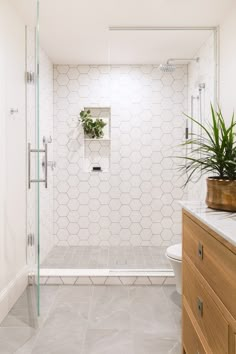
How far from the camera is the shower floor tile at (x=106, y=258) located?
11.1 ft

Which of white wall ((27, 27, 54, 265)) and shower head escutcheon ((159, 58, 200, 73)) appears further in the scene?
shower head escutcheon ((159, 58, 200, 73))

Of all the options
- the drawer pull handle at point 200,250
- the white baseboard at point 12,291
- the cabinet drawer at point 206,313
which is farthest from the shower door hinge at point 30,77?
the drawer pull handle at point 200,250

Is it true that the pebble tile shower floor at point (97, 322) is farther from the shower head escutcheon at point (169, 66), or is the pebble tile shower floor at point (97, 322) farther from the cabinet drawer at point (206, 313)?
the shower head escutcheon at point (169, 66)

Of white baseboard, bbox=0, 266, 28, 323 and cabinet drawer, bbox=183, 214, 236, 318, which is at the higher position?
cabinet drawer, bbox=183, 214, 236, 318

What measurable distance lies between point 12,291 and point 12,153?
3.47ft

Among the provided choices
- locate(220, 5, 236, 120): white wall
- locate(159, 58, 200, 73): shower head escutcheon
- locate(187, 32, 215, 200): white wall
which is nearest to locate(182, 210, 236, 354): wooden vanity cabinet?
locate(220, 5, 236, 120): white wall

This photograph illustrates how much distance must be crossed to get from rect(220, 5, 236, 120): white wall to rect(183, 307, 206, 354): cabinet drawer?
5.55 ft

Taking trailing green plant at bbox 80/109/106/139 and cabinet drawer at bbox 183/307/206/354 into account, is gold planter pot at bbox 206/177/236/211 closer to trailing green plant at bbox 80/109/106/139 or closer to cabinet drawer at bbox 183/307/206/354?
cabinet drawer at bbox 183/307/206/354

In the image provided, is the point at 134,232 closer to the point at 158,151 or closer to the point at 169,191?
the point at 169,191

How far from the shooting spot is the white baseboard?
2.39 meters

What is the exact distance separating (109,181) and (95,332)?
214 cm

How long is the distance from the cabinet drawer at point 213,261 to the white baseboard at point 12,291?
4.68ft

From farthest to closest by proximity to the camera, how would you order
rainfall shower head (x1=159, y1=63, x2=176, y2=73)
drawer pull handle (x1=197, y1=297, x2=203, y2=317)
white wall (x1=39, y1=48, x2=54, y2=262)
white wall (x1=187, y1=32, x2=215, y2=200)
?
1. rainfall shower head (x1=159, y1=63, x2=176, y2=73)
2. white wall (x1=39, y1=48, x2=54, y2=262)
3. white wall (x1=187, y1=32, x2=215, y2=200)
4. drawer pull handle (x1=197, y1=297, x2=203, y2=317)

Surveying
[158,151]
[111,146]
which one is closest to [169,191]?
[158,151]
